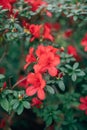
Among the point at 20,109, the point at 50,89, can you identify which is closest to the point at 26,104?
the point at 20,109

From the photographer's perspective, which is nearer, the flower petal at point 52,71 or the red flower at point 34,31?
the flower petal at point 52,71

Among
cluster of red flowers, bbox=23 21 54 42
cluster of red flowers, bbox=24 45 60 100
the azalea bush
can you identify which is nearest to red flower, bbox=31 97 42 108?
the azalea bush

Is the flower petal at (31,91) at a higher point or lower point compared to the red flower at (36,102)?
higher

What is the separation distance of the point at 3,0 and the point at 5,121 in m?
0.90

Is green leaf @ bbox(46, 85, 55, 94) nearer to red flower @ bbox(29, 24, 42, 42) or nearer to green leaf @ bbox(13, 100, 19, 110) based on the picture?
green leaf @ bbox(13, 100, 19, 110)

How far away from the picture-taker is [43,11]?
2.29 meters

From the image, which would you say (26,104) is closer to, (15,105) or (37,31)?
(15,105)

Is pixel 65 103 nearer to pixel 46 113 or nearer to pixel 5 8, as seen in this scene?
pixel 46 113

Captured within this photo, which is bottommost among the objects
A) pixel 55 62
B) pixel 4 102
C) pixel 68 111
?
pixel 68 111

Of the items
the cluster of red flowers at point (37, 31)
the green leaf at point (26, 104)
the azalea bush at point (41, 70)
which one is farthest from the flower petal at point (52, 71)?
the cluster of red flowers at point (37, 31)

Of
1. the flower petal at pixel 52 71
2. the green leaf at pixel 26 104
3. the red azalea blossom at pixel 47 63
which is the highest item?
the red azalea blossom at pixel 47 63

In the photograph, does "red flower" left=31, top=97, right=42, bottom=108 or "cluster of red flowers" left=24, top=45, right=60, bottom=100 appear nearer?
"cluster of red flowers" left=24, top=45, right=60, bottom=100

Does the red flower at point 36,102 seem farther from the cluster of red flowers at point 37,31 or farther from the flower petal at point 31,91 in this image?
the cluster of red flowers at point 37,31

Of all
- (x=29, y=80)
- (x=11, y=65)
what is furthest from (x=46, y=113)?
(x=11, y=65)
